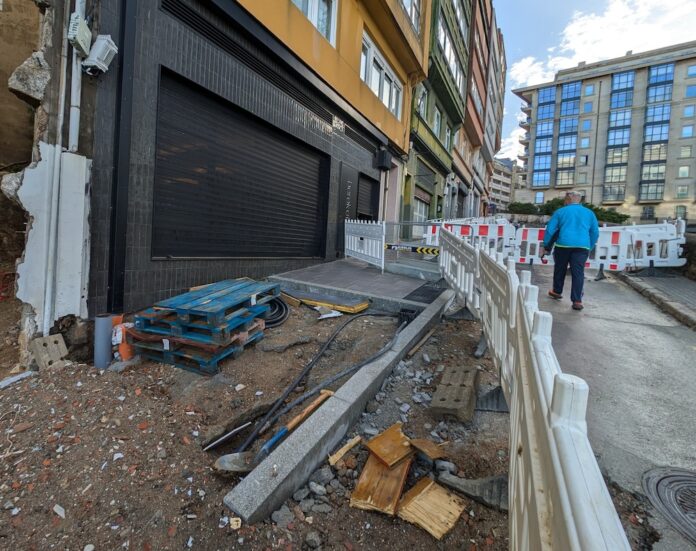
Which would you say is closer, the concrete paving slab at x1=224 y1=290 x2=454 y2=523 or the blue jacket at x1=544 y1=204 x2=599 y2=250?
the concrete paving slab at x1=224 y1=290 x2=454 y2=523

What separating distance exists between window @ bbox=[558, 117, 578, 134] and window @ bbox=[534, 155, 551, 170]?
4.95 meters

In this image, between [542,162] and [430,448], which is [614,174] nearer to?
[542,162]

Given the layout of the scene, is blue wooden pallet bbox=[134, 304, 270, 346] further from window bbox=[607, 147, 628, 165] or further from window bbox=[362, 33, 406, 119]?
window bbox=[607, 147, 628, 165]

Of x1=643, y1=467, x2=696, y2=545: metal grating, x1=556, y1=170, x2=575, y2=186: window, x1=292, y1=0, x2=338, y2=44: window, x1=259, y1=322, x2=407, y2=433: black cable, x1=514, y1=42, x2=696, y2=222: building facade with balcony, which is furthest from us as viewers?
x1=556, y1=170, x2=575, y2=186: window

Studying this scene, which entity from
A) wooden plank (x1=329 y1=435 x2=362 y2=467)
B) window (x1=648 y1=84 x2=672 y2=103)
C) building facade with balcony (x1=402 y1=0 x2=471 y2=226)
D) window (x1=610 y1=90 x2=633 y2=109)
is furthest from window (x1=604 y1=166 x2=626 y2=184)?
wooden plank (x1=329 y1=435 x2=362 y2=467)

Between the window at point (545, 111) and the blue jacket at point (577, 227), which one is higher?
the window at point (545, 111)

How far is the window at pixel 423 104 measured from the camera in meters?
15.6

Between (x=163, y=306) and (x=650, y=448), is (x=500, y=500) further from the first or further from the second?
(x=163, y=306)

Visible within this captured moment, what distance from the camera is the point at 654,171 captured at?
55.8 m

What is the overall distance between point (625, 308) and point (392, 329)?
484 centimetres

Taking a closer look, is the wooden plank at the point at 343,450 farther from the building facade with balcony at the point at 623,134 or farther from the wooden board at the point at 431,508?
the building facade with balcony at the point at 623,134

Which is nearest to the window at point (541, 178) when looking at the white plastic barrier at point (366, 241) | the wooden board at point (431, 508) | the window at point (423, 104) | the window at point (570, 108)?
the window at point (570, 108)

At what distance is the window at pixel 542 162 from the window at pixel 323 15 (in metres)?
71.1

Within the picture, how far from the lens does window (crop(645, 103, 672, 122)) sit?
180 ft
